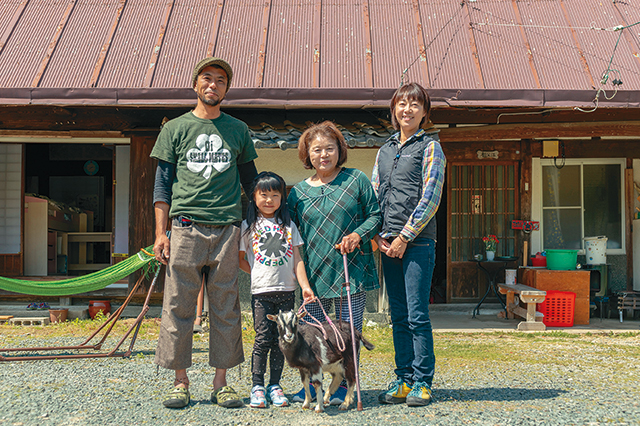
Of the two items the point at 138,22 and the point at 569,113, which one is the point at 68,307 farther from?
the point at 569,113

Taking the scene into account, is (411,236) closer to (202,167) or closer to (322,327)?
(322,327)

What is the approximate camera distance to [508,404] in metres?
3.30

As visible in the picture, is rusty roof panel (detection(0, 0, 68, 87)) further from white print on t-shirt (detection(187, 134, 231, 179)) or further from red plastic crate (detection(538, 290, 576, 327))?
red plastic crate (detection(538, 290, 576, 327))

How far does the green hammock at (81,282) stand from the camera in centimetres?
492

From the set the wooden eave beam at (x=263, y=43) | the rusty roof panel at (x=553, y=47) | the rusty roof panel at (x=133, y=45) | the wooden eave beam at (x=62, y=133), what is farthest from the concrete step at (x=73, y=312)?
the rusty roof panel at (x=553, y=47)

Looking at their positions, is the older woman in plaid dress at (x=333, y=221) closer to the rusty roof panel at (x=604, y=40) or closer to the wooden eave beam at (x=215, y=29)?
the wooden eave beam at (x=215, y=29)

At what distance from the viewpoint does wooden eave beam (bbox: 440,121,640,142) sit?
6.91 metres

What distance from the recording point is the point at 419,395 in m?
3.21

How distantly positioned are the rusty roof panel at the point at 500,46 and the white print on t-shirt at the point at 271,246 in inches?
159

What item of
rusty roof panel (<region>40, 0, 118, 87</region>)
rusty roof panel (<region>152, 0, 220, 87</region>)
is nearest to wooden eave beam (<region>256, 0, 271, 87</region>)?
rusty roof panel (<region>152, 0, 220, 87</region>)

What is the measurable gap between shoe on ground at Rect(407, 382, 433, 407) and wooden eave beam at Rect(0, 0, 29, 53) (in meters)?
6.76

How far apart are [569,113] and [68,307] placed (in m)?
7.10

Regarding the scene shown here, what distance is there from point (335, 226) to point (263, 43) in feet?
14.9

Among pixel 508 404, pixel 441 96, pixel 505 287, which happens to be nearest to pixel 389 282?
pixel 508 404
